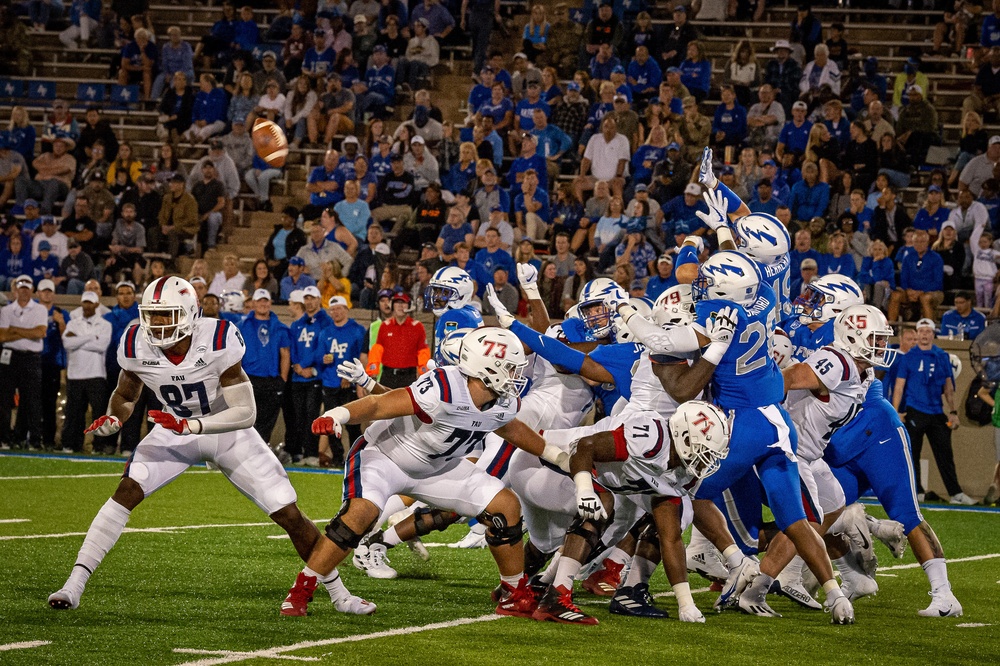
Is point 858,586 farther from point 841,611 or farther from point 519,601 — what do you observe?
point 519,601

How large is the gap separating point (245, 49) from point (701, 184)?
44.6 feet

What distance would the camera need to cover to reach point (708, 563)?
820 centimetres

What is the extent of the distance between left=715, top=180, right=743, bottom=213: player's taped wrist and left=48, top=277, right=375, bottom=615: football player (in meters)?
3.78

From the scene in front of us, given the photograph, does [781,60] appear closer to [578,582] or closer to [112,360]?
[112,360]

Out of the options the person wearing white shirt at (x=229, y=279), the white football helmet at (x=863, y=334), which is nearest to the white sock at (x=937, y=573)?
the white football helmet at (x=863, y=334)

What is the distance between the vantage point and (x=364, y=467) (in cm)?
684

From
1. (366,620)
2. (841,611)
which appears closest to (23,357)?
(366,620)

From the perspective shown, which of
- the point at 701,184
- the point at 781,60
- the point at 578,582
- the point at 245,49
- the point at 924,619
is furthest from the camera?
the point at 245,49

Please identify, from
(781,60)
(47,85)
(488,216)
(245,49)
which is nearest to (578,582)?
(488,216)

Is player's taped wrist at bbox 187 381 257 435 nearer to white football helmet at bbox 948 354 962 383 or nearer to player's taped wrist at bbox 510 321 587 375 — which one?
player's taped wrist at bbox 510 321 587 375

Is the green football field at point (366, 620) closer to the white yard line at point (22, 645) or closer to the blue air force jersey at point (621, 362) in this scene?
the white yard line at point (22, 645)

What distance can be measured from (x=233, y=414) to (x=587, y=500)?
1.85 meters

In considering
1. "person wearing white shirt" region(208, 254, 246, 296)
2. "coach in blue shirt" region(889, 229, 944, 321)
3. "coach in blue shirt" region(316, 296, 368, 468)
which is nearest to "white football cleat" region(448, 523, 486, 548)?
"coach in blue shirt" region(316, 296, 368, 468)

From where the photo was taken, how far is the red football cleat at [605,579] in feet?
26.5
